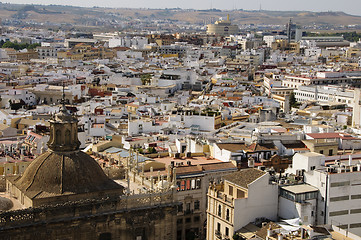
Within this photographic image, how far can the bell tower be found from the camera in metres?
24.4

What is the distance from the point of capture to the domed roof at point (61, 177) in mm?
23797

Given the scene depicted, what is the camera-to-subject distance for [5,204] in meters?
23.6

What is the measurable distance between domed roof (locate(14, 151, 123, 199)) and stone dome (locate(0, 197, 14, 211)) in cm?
63

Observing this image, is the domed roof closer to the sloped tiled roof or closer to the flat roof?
the sloped tiled roof

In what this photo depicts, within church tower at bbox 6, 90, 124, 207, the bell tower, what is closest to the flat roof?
church tower at bbox 6, 90, 124, 207

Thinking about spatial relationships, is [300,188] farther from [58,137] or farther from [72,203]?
[58,137]

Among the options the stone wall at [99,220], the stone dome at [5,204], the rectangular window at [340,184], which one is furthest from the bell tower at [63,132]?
the rectangular window at [340,184]

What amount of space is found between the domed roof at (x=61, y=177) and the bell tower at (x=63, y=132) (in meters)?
0.23

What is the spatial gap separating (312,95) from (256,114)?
2348 cm

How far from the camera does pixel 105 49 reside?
139250mm

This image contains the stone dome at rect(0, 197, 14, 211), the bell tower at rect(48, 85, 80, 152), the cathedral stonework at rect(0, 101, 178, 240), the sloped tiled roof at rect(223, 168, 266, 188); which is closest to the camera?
the cathedral stonework at rect(0, 101, 178, 240)

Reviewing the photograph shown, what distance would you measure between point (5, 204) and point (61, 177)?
85.7 inches

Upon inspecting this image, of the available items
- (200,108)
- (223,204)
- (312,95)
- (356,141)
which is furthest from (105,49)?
(223,204)

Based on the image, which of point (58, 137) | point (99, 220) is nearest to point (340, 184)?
point (99, 220)
